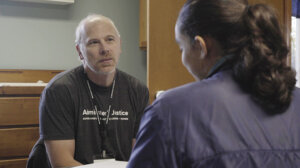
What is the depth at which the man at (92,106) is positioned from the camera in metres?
1.68

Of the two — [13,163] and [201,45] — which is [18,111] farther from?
[201,45]

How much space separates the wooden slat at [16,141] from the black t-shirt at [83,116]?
50.0 inches

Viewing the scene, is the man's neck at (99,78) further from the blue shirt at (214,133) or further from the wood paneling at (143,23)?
the wood paneling at (143,23)

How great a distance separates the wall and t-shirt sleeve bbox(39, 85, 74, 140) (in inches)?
80.4

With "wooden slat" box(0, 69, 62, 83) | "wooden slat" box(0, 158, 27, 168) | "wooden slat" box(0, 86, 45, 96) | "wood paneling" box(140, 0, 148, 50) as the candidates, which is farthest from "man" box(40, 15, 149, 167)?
"wood paneling" box(140, 0, 148, 50)

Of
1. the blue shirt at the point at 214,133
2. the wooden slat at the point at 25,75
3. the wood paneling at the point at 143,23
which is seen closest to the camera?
the blue shirt at the point at 214,133

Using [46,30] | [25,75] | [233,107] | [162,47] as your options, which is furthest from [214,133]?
[46,30]

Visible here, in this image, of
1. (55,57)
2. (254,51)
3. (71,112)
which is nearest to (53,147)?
(71,112)

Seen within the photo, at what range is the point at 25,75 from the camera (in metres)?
3.52

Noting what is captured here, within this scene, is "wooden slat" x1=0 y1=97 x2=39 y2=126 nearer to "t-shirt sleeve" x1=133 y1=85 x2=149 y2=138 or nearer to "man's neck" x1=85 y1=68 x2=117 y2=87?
"man's neck" x1=85 y1=68 x2=117 y2=87

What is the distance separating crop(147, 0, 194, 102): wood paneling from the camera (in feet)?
7.93

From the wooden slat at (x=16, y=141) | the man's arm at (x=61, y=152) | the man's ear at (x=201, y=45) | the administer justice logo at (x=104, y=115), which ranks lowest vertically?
the wooden slat at (x=16, y=141)

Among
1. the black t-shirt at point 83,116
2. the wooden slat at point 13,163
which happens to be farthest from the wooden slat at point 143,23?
the black t-shirt at point 83,116

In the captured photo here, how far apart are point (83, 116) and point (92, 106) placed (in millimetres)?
72
